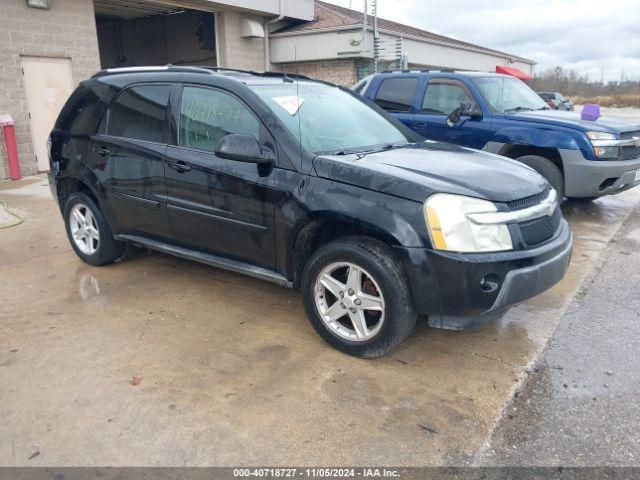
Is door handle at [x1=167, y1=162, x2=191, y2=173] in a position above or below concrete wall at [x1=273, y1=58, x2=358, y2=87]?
below

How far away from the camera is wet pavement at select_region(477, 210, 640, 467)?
2473mm

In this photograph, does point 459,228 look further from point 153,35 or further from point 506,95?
point 153,35

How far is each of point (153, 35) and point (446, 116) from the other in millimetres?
15561

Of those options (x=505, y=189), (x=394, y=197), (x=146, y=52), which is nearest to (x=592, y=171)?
(x=505, y=189)

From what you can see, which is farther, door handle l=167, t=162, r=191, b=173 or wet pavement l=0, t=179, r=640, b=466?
door handle l=167, t=162, r=191, b=173

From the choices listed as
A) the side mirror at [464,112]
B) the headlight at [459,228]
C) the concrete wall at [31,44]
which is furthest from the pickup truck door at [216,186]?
the concrete wall at [31,44]

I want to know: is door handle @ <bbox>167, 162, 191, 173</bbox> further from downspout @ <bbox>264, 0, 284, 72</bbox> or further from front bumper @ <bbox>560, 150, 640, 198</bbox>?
downspout @ <bbox>264, 0, 284, 72</bbox>

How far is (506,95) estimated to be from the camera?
7.16 m

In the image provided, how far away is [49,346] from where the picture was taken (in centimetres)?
345

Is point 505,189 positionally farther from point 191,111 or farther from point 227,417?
point 191,111

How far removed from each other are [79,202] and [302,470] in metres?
3.61

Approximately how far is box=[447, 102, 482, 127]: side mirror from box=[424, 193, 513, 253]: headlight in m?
4.12

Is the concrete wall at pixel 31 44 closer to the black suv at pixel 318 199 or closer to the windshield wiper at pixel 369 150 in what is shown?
the black suv at pixel 318 199

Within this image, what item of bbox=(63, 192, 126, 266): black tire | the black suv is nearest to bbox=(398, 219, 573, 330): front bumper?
the black suv
